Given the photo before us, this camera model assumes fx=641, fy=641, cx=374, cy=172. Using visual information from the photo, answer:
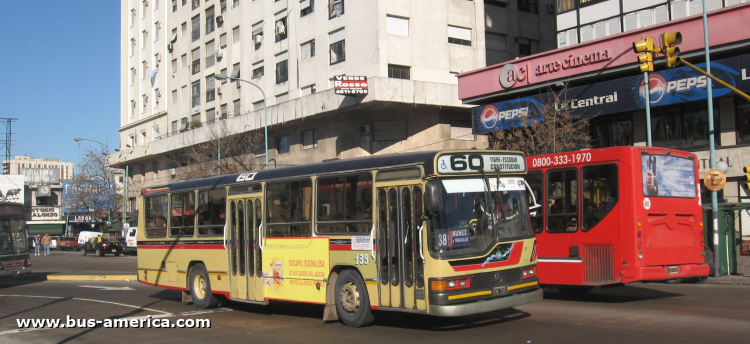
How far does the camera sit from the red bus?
12242mm

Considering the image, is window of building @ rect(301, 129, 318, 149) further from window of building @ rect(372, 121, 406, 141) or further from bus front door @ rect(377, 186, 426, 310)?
bus front door @ rect(377, 186, 426, 310)

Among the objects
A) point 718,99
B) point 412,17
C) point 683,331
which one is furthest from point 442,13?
point 683,331

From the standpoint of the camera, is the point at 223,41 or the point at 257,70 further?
the point at 223,41

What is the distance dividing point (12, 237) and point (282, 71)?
22661 millimetres

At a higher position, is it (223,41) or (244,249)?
(223,41)

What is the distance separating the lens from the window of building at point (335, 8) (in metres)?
37.4

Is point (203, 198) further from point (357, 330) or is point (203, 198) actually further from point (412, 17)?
point (412, 17)

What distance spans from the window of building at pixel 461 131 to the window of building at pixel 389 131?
289 centimetres

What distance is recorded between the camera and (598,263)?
12695 millimetres

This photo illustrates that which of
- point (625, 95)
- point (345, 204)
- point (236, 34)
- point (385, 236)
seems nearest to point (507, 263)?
point (385, 236)

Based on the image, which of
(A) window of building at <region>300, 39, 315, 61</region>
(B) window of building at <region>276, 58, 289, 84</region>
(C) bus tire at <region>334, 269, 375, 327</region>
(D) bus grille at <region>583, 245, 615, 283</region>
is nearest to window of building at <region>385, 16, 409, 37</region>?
(A) window of building at <region>300, 39, 315, 61</region>

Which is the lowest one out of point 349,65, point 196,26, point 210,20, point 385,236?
point 385,236

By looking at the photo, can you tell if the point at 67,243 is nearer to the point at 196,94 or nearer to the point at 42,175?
the point at 196,94

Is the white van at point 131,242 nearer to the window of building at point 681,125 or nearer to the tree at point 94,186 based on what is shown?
the tree at point 94,186
